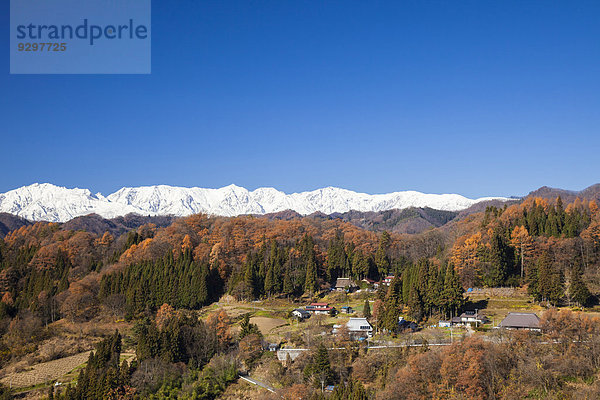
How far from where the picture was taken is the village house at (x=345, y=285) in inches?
2139

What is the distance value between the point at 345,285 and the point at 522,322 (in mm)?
23883

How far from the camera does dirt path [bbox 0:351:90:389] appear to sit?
123ft

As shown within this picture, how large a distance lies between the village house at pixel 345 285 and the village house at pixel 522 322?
22.3 m

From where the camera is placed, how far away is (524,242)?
155ft

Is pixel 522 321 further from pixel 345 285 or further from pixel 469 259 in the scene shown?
pixel 345 285

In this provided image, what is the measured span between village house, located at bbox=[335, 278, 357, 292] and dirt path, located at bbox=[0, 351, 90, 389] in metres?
27.4

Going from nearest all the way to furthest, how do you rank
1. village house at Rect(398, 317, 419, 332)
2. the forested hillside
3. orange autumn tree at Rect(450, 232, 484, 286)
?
the forested hillside, village house at Rect(398, 317, 419, 332), orange autumn tree at Rect(450, 232, 484, 286)

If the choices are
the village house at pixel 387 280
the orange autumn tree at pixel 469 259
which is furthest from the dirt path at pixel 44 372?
the orange autumn tree at pixel 469 259

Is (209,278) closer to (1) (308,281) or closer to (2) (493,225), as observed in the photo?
(1) (308,281)

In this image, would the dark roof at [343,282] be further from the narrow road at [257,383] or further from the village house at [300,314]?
the narrow road at [257,383]

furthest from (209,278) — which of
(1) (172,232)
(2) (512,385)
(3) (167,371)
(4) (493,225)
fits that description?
(2) (512,385)

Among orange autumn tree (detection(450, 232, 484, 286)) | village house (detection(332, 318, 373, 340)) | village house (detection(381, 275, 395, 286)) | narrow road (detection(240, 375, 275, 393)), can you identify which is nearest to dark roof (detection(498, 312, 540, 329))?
village house (detection(332, 318, 373, 340))

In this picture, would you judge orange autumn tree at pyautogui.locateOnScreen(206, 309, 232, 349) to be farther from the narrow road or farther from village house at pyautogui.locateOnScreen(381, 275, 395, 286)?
village house at pyautogui.locateOnScreen(381, 275, 395, 286)

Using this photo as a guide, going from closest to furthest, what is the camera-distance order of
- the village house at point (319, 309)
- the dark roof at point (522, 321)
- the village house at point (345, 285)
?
the dark roof at point (522, 321)
the village house at point (319, 309)
the village house at point (345, 285)
